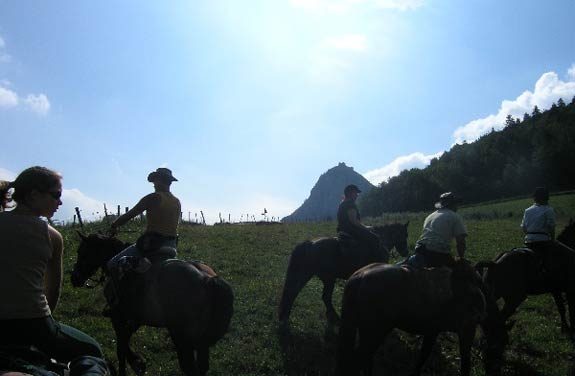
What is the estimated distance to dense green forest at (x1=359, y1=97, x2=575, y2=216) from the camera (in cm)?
8781

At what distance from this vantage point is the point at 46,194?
147 inches

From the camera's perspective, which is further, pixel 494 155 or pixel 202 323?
pixel 494 155

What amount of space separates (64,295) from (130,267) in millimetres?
6983

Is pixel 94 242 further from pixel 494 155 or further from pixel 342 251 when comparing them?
pixel 494 155

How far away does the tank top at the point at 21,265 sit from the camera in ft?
11.3

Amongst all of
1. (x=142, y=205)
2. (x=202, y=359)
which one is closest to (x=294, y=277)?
(x=202, y=359)

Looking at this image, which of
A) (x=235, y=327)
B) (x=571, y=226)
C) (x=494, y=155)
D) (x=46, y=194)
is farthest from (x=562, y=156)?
(x=46, y=194)

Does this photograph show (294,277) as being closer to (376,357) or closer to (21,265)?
(376,357)

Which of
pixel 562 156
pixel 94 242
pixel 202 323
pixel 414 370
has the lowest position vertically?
pixel 414 370

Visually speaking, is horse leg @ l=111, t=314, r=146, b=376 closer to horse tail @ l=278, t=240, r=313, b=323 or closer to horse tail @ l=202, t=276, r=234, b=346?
horse tail @ l=202, t=276, r=234, b=346

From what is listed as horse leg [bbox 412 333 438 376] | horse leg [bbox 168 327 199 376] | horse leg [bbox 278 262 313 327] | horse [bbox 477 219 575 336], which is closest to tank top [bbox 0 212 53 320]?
horse leg [bbox 168 327 199 376]

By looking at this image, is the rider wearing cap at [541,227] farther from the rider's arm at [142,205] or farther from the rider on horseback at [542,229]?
the rider's arm at [142,205]

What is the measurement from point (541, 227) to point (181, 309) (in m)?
8.12

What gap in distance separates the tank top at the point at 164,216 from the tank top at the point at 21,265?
11.8 ft
